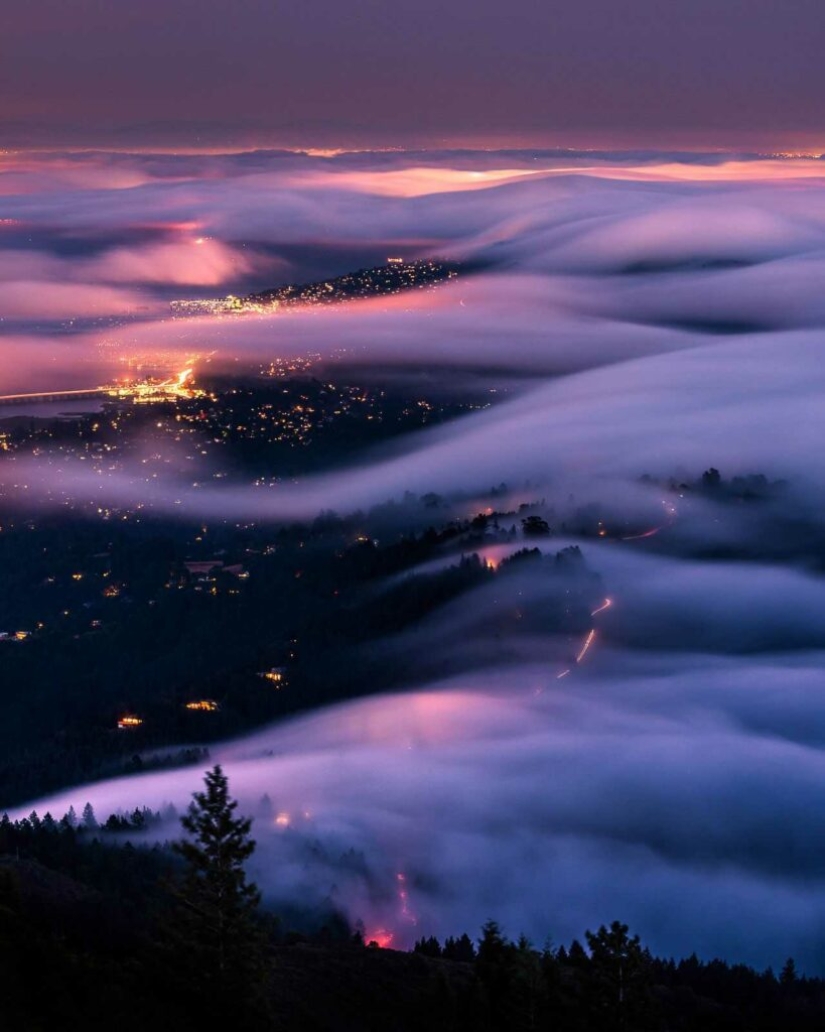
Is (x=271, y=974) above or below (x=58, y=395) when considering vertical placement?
below

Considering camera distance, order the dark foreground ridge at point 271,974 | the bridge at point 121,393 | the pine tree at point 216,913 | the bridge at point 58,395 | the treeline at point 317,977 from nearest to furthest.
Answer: the treeline at point 317,977
the dark foreground ridge at point 271,974
the pine tree at point 216,913
the bridge at point 58,395
the bridge at point 121,393

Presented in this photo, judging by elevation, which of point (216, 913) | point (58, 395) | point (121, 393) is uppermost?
point (121, 393)

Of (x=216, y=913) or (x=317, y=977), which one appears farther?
(x=317, y=977)

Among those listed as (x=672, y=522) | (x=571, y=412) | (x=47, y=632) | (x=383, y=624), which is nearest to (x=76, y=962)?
(x=383, y=624)

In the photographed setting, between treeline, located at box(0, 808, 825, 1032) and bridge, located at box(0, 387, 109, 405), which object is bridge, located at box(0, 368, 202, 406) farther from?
treeline, located at box(0, 808, 825, 1032)

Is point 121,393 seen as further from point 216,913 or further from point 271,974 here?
point 216,913

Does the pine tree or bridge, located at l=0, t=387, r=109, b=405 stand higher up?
bridge, located at l=0, t=387, r=109, b=405

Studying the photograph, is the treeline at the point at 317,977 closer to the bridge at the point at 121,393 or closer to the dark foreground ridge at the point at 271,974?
the dark foreground ridge at the point at 271,974

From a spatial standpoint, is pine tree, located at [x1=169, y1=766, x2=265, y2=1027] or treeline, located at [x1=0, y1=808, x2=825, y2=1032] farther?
pine tree, located at [x1=169, y1=766, x2=265, y2=1027]

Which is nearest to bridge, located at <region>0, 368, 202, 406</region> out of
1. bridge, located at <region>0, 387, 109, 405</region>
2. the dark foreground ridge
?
bridge, located at <region>0, 387, 109, 405</region>

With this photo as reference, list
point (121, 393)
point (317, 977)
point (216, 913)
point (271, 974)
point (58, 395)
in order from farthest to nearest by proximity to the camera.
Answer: point (121, 393), point (58, 395), point (317, 977), point (271, 974), point (216, 913)

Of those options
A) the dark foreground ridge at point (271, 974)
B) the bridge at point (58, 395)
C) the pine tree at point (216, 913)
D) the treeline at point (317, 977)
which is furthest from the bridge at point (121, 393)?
the pine tree at point (216, 913)

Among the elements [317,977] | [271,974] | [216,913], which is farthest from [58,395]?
[216,913]
